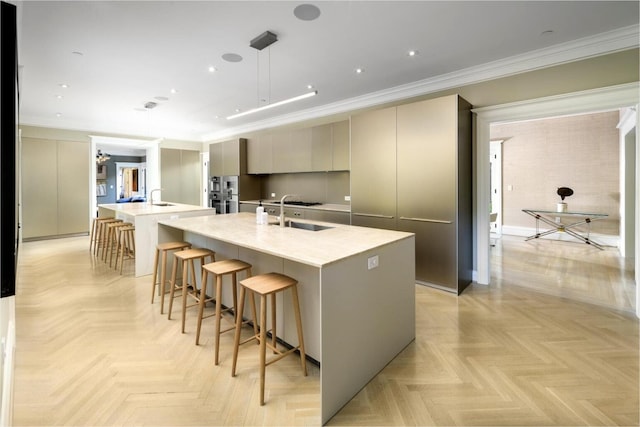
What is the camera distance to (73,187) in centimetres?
732

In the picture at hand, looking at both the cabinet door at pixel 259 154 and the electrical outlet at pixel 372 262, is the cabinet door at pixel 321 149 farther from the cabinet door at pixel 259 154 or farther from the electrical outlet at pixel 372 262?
the electrical outlet at pixel 372 262

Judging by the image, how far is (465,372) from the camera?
2189mm

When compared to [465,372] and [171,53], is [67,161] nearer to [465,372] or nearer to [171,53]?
[171,53]

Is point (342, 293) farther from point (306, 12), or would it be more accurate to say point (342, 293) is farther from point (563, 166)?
point (563, 166)

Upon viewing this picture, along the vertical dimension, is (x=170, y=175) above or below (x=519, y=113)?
below

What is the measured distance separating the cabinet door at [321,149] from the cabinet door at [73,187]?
18.9ft

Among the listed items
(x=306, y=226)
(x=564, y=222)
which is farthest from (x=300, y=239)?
(x=564, y=222)

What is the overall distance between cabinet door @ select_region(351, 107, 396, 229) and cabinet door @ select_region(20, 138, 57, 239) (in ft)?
22.9

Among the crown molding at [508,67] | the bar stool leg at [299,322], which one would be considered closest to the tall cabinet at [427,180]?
the crown molding at [508,67]

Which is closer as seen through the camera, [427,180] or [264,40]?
[264,40]

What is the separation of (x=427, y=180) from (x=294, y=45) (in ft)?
7.20

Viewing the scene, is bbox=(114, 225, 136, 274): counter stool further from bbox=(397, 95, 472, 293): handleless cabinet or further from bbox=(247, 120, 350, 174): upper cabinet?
bbox=(397, 95, 472, 293): handleless cabinet

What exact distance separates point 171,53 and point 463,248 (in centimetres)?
414

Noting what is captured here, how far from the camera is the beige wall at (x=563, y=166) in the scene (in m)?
6.33
